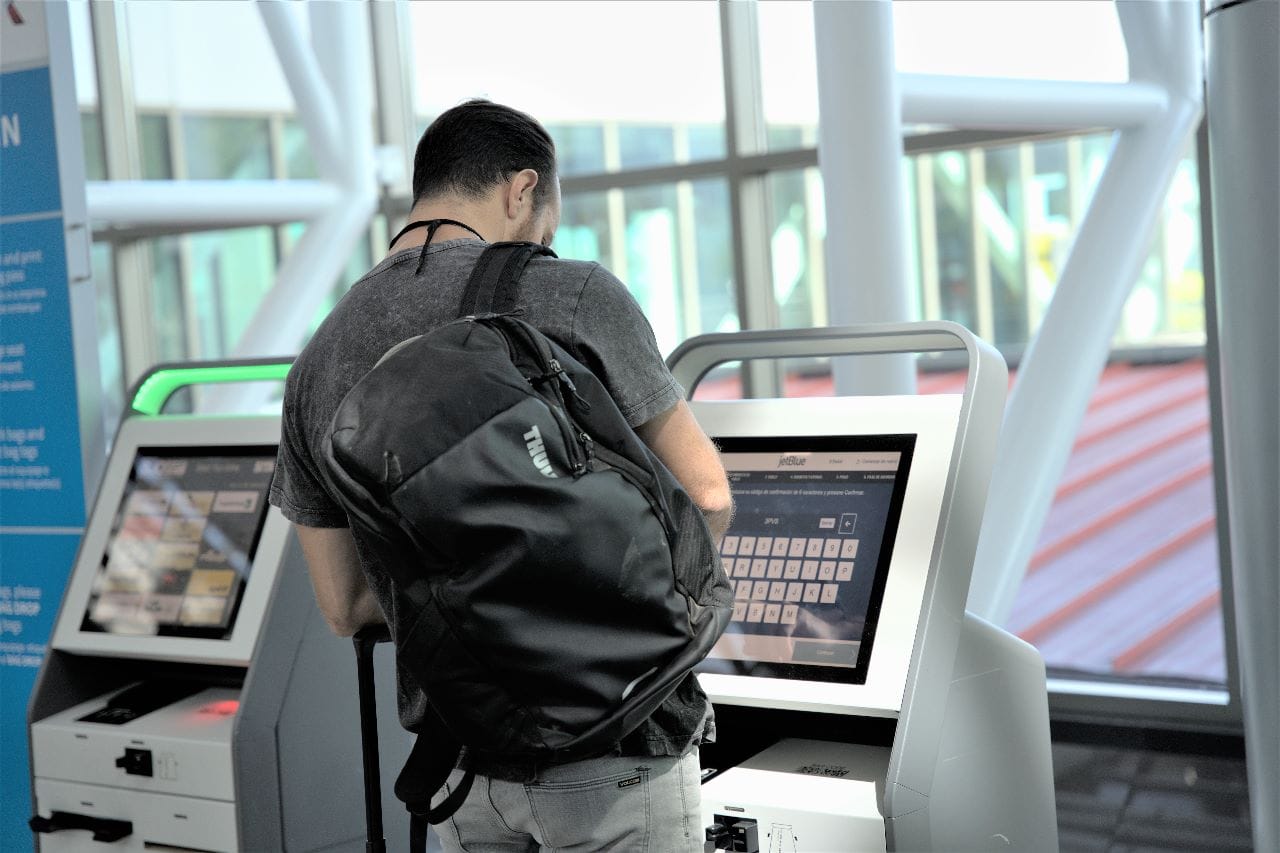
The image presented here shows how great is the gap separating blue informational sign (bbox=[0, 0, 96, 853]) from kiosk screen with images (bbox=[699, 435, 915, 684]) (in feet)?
5.72

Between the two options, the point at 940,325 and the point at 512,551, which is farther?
the point at 940,325

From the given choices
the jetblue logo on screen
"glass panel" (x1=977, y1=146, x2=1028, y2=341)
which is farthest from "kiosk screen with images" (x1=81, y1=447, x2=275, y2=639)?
"glass panel" (x1=977, y1=146, x2=1028, y2=341)

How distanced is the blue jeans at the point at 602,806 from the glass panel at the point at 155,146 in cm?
609

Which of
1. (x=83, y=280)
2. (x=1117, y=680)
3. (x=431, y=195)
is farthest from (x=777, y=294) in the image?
(x=431, y=195)

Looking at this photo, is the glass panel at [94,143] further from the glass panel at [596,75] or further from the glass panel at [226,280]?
the glass panel at [596,75]

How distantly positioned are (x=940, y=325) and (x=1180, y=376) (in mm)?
18516

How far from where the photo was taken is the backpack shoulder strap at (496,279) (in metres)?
1.45

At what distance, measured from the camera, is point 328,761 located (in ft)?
8.21

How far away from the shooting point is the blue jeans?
57.5 inches

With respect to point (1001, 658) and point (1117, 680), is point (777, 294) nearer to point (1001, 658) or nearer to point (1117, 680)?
point (1117, 680)

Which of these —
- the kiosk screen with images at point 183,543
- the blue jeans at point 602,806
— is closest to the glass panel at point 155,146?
the kiosk screen with images at point 183,543

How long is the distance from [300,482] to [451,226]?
1.18ft

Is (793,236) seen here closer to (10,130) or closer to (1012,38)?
(1012,38)

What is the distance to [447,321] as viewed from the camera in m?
1.49
